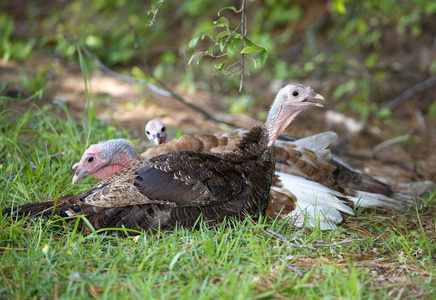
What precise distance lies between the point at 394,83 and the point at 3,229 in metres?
7.19

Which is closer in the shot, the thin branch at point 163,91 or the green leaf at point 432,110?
the thin branch at point 163,91

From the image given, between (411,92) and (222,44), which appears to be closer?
(222,44)

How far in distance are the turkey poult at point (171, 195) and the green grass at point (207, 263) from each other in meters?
0.09

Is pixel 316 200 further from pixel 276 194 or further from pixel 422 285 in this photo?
pixel 422 285

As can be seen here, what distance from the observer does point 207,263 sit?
8.43ft

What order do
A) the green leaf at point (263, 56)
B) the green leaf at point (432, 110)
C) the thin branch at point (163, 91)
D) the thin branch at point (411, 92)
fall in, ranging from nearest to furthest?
the green leaf at point (263, 56), the thin branch at point (163, 91), the green leaf at point (432, 110), the thin branch at point (411, 92)

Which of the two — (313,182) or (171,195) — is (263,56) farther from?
(313,182)

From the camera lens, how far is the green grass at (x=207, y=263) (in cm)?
230

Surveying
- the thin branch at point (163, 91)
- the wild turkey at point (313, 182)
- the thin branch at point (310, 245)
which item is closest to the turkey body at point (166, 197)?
the thin branch at point (310, 245)

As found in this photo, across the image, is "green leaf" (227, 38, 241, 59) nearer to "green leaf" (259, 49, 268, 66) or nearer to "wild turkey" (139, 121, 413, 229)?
"green leaf" (259, 49, 268, 66)

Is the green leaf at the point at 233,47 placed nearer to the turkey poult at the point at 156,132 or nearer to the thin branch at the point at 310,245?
the thin branch at the point at 310,245

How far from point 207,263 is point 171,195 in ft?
1.89

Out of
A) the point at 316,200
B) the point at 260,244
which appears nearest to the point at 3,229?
the point at 260,244

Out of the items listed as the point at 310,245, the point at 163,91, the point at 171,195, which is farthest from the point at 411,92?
the point at 171,195
